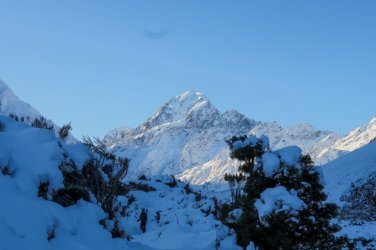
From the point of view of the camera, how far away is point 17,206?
1022 cm

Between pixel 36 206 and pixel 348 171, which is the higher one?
pixel 348 171

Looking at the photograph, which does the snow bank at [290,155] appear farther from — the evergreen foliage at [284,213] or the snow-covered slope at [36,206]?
the snow-covered slope at [36,206]

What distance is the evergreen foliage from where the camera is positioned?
13.5m

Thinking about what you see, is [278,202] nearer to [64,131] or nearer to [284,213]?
[284,213]

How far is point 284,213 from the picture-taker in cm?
1334

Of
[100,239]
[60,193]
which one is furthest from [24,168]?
[100,239]

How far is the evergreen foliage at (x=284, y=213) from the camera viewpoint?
1352cm

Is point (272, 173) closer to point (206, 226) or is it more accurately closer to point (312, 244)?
point (312, 244)

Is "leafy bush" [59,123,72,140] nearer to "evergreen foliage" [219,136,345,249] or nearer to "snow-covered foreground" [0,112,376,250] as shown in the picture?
"snow-covered foreground" [0,112,376,250]

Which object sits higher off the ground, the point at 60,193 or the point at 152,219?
the point at 152,219

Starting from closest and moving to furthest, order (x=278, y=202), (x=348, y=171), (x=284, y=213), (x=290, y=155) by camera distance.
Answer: (x=284, y=213) < (x=278, y=202) < (x=290, y=155) < (x=348, y=171)

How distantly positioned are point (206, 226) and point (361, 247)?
12007mm

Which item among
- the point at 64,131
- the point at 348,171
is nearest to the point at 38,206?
the point at 64,131

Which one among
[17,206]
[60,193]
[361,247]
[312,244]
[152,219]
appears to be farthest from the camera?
[152,219]
